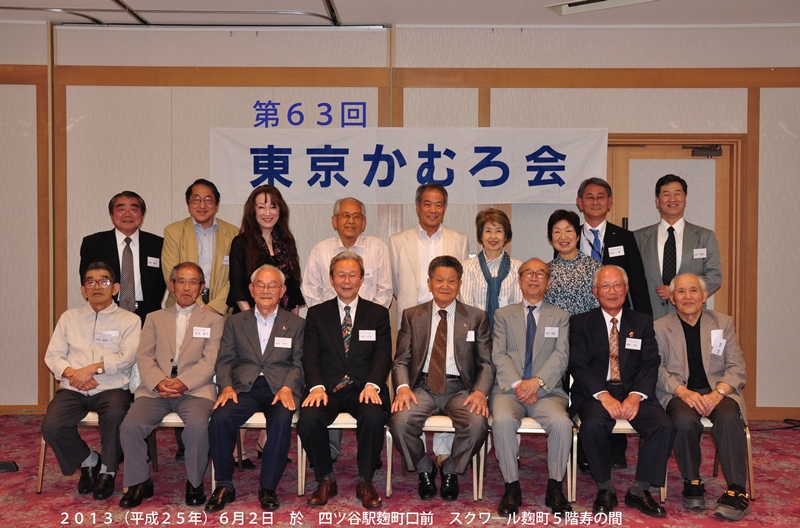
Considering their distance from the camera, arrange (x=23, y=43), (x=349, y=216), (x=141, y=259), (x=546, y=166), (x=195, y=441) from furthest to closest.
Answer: (x=23, y=43)
(x=546, y=166)
(x=141, y=259)
(x=349, y=216)
(x=195, y=441)

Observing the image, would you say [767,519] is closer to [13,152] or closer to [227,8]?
[227,8]

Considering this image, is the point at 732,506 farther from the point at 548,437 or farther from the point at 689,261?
the point at 689,261

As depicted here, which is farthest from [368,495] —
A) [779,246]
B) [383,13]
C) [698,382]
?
[779,246]

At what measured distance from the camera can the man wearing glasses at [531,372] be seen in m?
3.89

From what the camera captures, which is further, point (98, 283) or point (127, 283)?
point (127, 283)

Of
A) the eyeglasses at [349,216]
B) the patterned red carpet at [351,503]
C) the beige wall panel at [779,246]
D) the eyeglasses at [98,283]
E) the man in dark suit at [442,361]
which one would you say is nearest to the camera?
the patterned red carpet at [351,503]

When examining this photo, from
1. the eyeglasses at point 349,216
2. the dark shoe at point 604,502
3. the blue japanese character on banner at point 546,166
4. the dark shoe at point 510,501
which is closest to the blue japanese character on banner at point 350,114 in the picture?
the blue japanese character on banner at point 546,166

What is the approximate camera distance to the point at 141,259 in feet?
16.1

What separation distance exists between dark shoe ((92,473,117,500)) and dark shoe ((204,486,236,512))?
62 cm

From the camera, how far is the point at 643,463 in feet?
12.7

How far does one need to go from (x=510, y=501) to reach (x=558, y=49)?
12.9 ft

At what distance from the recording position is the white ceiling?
5.50 meters

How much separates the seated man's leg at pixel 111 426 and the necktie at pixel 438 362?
1.80m

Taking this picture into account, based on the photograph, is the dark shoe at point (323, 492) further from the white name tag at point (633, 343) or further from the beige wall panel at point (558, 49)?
the beige wall panel at point (558, 49)
